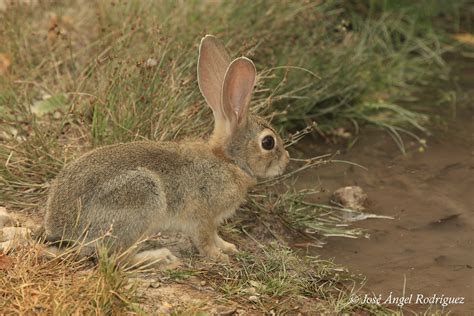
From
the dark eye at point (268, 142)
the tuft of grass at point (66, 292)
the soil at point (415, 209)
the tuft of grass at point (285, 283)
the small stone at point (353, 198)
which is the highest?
the dark eye at point (268, 142)

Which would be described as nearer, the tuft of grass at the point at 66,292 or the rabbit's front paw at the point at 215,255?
the tuft of grass at the point at 66,292

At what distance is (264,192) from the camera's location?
20.6 ft

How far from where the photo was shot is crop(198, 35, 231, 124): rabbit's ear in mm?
5355

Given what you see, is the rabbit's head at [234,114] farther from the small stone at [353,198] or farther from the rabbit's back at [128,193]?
the small stone at [353,198]

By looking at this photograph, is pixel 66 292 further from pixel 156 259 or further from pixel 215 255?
pixel 215 255

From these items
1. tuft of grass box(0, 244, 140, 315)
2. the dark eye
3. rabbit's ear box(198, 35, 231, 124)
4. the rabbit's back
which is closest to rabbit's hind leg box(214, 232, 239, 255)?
the rabbit's back

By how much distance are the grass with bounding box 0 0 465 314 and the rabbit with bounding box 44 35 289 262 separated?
0.74 feet

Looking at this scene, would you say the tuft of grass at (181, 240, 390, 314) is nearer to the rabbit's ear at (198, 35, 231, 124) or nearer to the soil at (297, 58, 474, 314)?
the soil at (297, 58, 474, 314)

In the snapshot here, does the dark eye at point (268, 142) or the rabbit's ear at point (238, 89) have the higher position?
the rabbit's ear at point (238, 89)

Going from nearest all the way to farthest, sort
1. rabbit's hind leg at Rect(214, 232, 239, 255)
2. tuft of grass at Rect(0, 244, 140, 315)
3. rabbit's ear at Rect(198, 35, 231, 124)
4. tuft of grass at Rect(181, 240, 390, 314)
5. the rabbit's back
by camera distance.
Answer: tuft of grass at Rect(0, 244, 140, 315), the rabbit's back, tuft of grass at Rect(181, 240, 390, 314), rabbit's ear at Rect(198, 35, 231, 124), rabbit's hind leg at Rect(214, 232, 239, 255)

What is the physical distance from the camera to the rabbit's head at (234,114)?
5301 mm

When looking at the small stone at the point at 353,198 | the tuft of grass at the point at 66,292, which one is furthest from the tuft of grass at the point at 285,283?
the small stone at the point at 353,198

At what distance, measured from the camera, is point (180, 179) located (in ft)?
16.8

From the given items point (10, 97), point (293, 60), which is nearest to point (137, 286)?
point (10, 97)
